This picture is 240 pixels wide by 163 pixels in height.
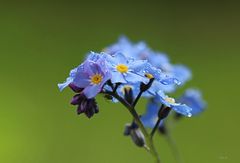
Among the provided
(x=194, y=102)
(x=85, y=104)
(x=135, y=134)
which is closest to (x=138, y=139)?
(x=135, y=134)

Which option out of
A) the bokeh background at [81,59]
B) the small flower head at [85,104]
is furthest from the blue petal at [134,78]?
the bokeh background at [81,59]

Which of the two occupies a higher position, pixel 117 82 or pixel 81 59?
pixel 117 82

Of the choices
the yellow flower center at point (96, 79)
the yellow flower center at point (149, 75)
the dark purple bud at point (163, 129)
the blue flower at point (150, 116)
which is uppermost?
the yellow flower center at point (96, 79)

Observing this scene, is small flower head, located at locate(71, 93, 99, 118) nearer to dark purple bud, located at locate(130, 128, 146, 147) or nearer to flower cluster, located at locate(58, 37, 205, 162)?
flower cluster, located at locate(58, 37, 205, 162)

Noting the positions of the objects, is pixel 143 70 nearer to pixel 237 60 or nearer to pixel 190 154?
pixel 190 154

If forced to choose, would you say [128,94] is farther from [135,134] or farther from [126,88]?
[135,134]

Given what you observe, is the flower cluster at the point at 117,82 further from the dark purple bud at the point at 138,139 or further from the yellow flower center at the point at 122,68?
the dark purple bud at the point at 138,139
